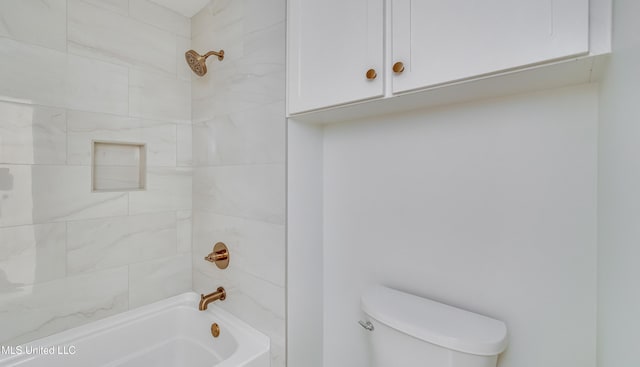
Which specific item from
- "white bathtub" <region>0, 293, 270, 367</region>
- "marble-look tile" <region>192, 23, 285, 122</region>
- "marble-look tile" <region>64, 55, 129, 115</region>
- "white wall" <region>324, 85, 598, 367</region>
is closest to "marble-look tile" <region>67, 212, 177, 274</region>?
"white bathtub" <region>0, 293, 270, 367</region>

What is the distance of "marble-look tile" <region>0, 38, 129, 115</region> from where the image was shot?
1.18 metres

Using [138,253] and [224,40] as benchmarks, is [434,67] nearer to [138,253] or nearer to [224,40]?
[224,40]

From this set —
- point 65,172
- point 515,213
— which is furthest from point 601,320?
point 65,172

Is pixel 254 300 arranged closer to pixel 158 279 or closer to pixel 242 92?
pixel 158 279

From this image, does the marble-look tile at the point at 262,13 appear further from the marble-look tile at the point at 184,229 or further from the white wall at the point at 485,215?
the marble-look tile at the point at 184,229

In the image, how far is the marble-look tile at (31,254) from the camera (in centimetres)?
117

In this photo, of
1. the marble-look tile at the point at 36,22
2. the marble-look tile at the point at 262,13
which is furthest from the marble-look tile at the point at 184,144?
the marble-look tile at the point at 262,13

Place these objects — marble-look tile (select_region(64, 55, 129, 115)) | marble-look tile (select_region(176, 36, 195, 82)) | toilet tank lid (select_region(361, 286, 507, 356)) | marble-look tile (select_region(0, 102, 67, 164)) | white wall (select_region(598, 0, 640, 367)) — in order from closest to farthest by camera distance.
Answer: white wall (select_region(598, 0, 640, 367)), toilet tank lid (select_region(361, 286, 507, 356)), marble-look tile (select_region(0, 102, 67, 164)), marble-look tile (select_region(64, 55, 129, 115)), marble-look tile (select_region(176, 36, 195, 82))

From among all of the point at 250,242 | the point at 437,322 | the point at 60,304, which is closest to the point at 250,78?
the point at 250,242

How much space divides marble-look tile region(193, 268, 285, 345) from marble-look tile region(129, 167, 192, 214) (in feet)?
1.49

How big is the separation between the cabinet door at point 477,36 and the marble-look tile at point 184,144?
4.52ft

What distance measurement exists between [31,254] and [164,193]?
604 mm

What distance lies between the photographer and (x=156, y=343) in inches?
59.5

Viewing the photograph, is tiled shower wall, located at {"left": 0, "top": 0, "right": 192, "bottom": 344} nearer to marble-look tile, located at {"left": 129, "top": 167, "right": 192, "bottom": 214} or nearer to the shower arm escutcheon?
marble-look tile, located at {"left": 129, "top": 167, "right": 192, "bottom": 214}
